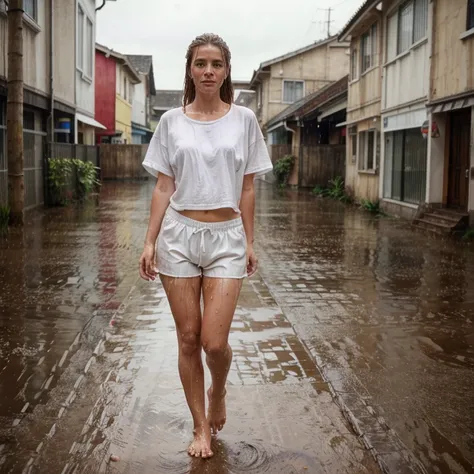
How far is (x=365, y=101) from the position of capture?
21.5 metres

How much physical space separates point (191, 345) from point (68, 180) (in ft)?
54.4

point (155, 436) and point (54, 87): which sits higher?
point (54, 87)

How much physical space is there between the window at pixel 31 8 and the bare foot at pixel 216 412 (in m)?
13.9

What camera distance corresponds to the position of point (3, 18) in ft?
44.8

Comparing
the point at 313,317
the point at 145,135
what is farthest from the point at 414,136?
the point at 145,135

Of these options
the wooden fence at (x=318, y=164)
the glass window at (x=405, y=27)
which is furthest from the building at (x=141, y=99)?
the glass window at (x=405, y=27)

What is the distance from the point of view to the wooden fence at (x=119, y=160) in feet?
121

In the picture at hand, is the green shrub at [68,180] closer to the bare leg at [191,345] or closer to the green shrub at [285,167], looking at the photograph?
the green shrub at [285,167]

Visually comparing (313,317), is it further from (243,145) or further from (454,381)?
(243,145)

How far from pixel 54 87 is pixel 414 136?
917cm

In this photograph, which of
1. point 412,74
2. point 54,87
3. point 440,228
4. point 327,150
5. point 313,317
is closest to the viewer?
point 313,317

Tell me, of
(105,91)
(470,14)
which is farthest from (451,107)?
(105,91)

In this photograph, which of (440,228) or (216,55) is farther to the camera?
(440,228)

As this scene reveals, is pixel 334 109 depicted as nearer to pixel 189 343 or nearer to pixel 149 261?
pixel 149 261
